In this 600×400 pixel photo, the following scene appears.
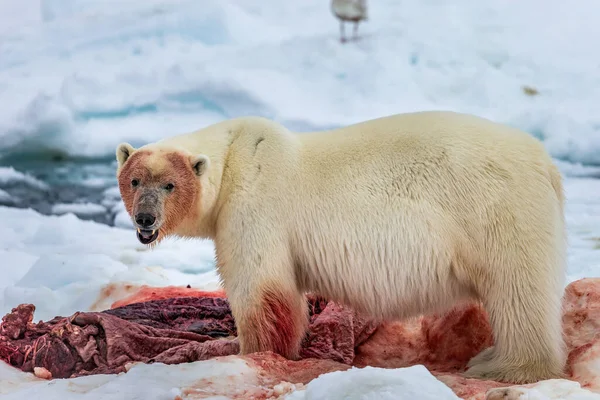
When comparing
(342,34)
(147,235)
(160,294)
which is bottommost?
(160,294)

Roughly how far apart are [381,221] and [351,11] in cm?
398

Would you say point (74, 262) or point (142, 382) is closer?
point (142, 382)

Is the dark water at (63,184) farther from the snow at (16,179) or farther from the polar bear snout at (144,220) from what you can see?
the polar bear snout at (144,220)

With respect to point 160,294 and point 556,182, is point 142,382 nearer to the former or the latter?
point 556,182

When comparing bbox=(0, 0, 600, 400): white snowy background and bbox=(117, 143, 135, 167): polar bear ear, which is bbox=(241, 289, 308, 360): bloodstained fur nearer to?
bbox=(117, 143, 135, 167): polar bear ear

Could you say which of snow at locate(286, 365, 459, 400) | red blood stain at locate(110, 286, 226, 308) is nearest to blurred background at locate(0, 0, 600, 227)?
red blood stain at locate(110, 286, 226, 308)

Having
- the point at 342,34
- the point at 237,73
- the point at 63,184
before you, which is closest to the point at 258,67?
the point at 237,73

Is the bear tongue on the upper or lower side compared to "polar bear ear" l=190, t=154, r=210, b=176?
lower

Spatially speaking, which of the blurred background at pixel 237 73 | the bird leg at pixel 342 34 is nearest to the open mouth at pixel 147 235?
the blurred background at pixel 237 73

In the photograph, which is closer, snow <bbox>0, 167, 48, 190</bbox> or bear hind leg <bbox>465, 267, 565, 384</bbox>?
bear hind leg <bbox>465, 267, 565, 384</bbox>

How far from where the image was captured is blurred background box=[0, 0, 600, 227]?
21.5ft

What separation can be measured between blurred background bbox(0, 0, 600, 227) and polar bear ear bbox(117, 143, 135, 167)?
105 inches

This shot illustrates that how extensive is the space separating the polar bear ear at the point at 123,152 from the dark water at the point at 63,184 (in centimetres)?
268

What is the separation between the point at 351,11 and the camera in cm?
701
